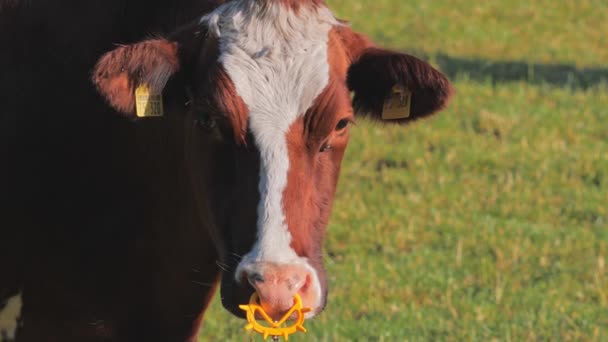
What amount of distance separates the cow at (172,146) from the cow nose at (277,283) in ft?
0.26

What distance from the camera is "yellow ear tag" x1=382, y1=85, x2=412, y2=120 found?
196 inches

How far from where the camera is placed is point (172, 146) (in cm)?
514

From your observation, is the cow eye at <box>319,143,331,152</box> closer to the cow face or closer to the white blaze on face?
the cow face

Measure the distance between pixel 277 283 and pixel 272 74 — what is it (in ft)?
2.55

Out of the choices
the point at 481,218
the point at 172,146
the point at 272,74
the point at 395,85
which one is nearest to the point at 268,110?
the point at 272,74

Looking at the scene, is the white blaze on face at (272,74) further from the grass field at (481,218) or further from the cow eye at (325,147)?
the grass field at (481,218)

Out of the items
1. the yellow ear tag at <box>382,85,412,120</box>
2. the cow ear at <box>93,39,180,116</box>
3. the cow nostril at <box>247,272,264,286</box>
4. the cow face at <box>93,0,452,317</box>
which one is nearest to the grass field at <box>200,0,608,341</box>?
the yellow ear tag at <box>382,85,412,120</box>

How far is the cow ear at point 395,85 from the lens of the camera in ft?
15.9

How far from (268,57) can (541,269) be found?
3.51 m

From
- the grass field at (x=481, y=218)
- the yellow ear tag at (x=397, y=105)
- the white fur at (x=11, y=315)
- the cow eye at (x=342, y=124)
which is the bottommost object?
the grass field at (x=481, y=218)

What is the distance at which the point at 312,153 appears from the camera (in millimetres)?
4582

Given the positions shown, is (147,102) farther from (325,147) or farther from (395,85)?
(395,85)

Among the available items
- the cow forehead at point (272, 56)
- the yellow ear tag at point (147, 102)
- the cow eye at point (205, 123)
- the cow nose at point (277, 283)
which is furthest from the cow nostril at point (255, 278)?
the yellow ear tag at point (147, 102)

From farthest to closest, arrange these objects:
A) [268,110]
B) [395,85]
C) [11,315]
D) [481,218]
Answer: [481,218], [11,315], [395,85], [268,110]
